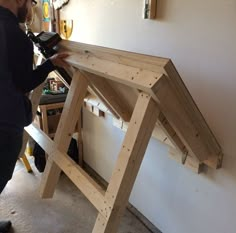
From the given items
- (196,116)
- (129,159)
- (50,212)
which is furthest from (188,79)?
(50,212)

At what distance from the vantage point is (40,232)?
2.05 meters

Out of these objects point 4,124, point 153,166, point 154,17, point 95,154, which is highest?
point 154,17

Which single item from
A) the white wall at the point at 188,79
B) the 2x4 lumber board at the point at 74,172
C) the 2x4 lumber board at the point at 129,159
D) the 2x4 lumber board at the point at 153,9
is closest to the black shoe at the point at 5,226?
the 2x4 lumber board at the point at 74,172

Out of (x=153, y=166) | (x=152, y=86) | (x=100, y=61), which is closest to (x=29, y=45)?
(x=100, y=61)

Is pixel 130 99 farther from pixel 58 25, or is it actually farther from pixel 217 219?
pixel 58 25

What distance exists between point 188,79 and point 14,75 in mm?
876

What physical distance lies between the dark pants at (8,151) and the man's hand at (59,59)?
0.43 meters

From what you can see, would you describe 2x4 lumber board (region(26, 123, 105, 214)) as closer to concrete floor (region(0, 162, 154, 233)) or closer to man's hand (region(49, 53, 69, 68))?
man's hand (region(49, 53, 69, 68))

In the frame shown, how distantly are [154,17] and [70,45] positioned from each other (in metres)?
0.51

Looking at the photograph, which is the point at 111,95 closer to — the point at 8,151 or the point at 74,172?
the point at 74,172

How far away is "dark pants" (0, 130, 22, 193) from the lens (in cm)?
140

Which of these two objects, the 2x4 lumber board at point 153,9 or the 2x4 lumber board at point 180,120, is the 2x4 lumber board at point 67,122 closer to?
the 2x4 lumber board at point 153,9

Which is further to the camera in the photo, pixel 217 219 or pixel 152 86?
pixel 217 219

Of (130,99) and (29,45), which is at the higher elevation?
(29,45)
